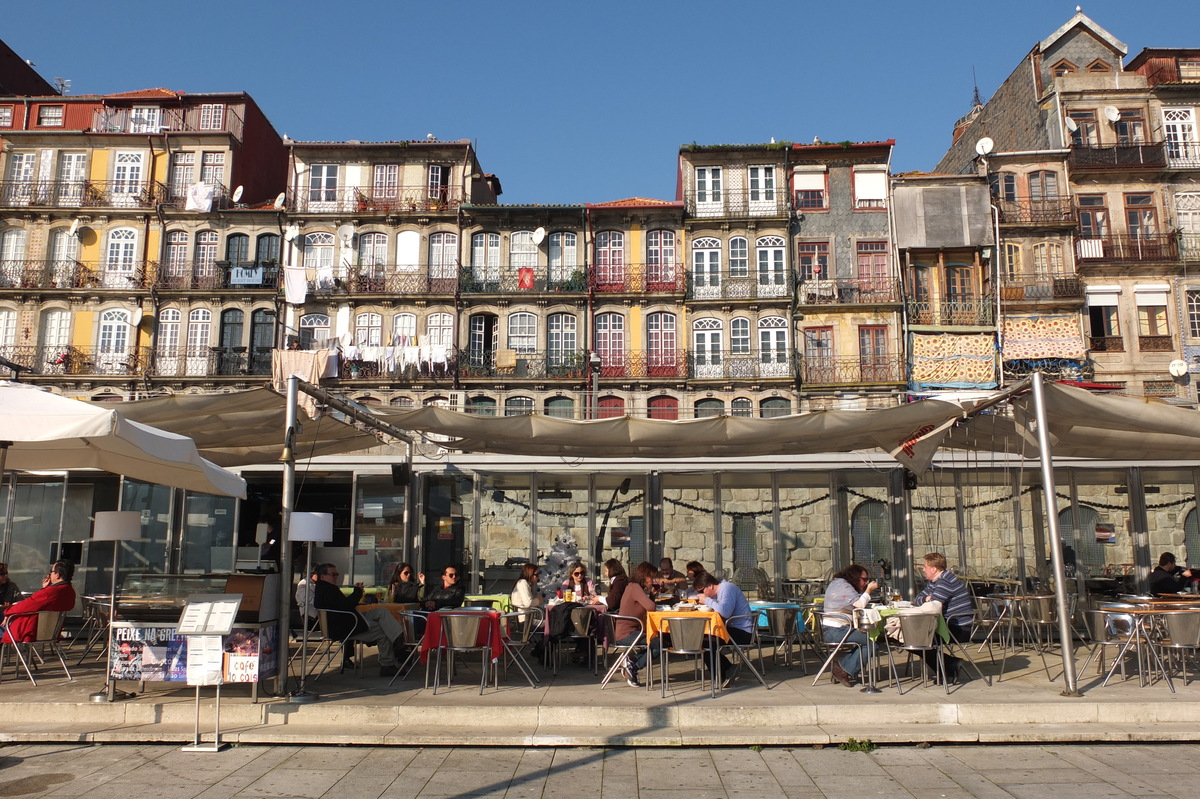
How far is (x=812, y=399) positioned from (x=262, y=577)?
2373 centimetres

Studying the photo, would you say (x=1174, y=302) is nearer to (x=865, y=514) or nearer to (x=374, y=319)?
(x=865, y=514)

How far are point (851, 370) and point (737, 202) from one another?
7.05m

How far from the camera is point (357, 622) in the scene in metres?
9.12

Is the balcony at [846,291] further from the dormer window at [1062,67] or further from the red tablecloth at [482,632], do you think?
the red tablecloth at [482,632]

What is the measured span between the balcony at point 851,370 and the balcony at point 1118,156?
8950 mm

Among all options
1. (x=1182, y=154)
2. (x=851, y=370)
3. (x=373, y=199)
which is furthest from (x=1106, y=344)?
(x=373, y=199)

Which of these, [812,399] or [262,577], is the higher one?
[812,399]

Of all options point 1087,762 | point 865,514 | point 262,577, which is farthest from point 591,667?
point 865,514

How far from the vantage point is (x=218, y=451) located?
12.6m

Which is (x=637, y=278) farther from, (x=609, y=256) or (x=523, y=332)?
(x=523, y=332)

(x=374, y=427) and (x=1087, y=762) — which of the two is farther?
(x=374, y=427)

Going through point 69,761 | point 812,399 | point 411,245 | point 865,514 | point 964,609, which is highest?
point 411,245

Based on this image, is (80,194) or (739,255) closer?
(739,255)

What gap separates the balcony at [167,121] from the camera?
3300 centimetres
